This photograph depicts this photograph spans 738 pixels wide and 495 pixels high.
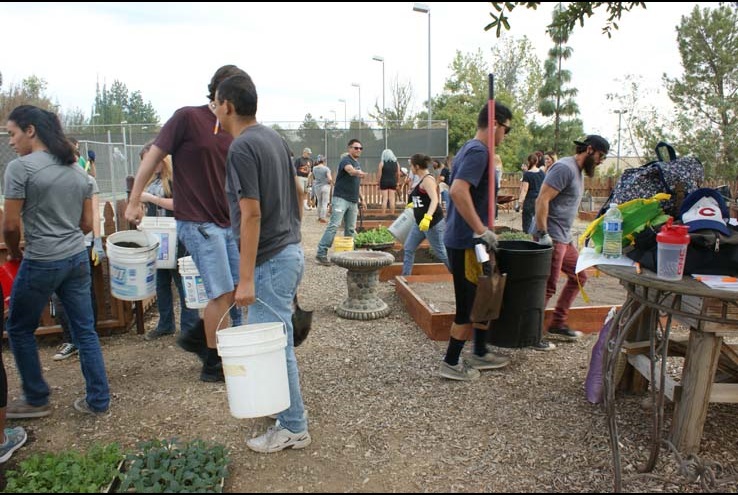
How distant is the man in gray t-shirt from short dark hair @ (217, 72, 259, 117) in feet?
8.96

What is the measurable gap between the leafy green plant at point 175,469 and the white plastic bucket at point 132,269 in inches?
68.2

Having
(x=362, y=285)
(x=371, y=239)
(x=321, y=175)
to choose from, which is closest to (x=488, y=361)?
(x=362, y=285)

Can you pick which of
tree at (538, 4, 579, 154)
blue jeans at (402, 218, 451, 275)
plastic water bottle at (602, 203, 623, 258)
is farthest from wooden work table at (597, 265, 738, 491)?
tree at (538, 4, 579, 154)

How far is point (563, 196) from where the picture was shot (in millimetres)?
4863

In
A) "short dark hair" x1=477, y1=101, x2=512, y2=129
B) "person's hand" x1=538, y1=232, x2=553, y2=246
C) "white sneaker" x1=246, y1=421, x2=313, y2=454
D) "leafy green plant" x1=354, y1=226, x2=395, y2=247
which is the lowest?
"white sneaker" x1=246, y1=421, x2=313, y2=454

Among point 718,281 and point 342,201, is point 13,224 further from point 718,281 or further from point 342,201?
point 342,201

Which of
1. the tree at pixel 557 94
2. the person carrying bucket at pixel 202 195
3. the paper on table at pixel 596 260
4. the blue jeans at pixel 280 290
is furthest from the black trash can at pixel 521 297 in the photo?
the tree at pixel 557 94

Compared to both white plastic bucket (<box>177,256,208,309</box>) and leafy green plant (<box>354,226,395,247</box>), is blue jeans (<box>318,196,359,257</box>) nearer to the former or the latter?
leafy green plant (<box>354,226,395,247</box>)

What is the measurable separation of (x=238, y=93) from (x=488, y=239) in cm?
179

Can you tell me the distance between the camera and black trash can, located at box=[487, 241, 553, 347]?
3848 millimetres

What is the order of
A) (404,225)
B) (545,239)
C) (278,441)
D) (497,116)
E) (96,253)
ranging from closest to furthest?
1. (278,441)
2. (497,116)
3. (545,239)
4. (96,253)
5. (404,225)

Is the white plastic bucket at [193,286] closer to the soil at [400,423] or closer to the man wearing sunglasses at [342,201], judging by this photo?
the soil at [400,423]

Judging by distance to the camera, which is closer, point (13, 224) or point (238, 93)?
point (238, 93)

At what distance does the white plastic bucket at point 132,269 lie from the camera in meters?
4.30
